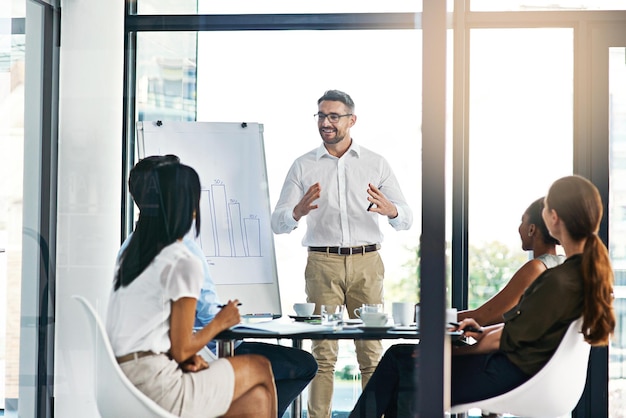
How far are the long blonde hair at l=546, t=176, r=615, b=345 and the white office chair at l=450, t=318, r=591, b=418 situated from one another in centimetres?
6

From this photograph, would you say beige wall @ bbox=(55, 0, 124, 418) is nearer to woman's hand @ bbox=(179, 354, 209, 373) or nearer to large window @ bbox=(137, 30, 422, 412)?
large window @ bbox=(137, 30, 422, 412)

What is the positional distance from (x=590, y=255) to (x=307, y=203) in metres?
1.25

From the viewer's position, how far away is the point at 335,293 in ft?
12.0

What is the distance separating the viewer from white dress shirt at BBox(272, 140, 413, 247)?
361cm

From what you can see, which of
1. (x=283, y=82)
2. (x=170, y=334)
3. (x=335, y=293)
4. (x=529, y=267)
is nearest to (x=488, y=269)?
(x=529, y=267)

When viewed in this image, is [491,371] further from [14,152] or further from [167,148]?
[14,152]

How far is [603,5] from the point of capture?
4.64 m

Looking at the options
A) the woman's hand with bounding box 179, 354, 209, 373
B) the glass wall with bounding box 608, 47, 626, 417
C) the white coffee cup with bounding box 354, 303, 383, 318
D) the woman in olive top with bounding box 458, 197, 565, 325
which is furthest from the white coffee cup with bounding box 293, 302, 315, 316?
the glass wall with bounding box 608, 47, 626, 417

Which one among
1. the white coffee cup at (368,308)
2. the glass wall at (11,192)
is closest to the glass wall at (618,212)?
the white coffee cup at (368,308)

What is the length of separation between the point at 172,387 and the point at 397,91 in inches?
78.4

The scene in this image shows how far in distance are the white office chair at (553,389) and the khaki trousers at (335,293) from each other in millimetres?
555

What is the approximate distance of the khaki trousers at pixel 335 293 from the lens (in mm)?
3527

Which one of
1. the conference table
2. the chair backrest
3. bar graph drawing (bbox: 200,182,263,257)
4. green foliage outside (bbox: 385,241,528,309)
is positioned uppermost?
bar graph drawing (bbox: 200,182,263,257)

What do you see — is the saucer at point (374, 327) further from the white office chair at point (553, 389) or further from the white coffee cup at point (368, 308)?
the white office chair at point (553, 389)
